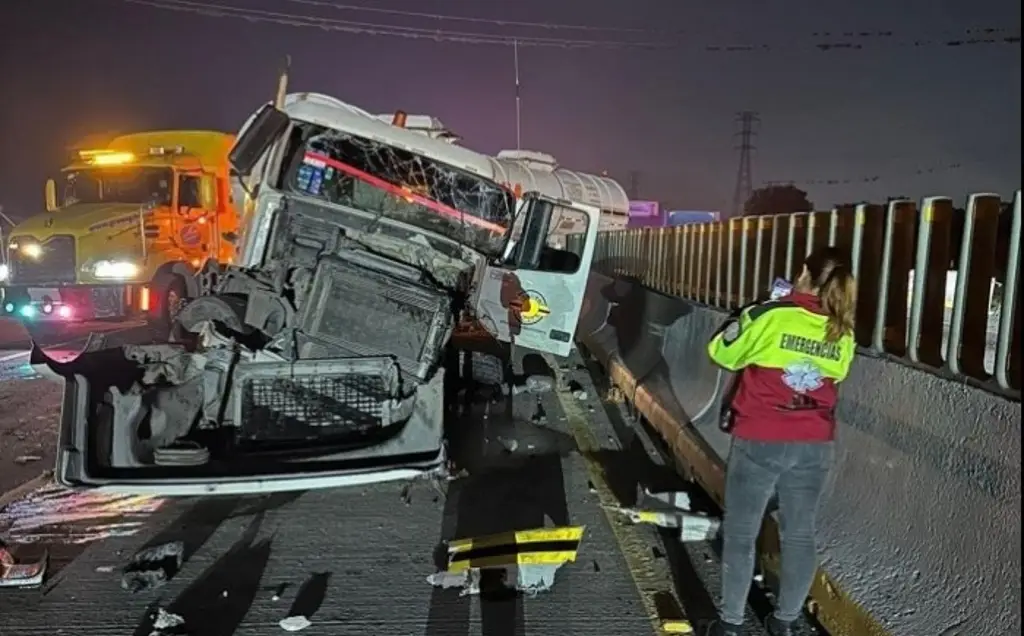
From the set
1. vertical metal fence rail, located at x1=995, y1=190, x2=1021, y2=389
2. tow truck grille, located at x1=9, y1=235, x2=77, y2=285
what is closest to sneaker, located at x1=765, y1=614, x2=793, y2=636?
vertical metal fence rail, located at x1=995, y1=190, x2=1021, y2=389

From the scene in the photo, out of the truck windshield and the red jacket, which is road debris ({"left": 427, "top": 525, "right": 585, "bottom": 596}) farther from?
the truck windshield

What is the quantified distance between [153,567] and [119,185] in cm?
1085

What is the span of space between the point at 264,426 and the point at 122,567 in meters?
1.43

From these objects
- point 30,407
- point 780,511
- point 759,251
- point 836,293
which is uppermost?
point 759,251

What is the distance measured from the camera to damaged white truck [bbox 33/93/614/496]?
204 inches

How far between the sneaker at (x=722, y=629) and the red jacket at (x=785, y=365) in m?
0.88

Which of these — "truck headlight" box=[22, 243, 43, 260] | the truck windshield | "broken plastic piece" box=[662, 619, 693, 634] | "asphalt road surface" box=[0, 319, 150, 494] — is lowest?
"asphalt road surface" box=[0, 319, 150, 494]

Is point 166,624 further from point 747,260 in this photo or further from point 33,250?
point 33,250

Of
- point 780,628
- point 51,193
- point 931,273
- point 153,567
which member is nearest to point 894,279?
point 931,273

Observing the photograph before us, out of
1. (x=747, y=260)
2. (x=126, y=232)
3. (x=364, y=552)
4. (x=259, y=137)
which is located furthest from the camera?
(x=126, y=232)

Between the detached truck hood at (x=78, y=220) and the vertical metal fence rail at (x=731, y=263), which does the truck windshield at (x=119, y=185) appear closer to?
the detached truck hood at (x=78, y=220)

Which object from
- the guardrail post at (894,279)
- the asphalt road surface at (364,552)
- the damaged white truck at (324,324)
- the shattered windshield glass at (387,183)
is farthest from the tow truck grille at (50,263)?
the guardrail post at (894,279)

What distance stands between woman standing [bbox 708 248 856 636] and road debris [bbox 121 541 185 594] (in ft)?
9.68

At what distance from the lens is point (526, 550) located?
4.43 metres
